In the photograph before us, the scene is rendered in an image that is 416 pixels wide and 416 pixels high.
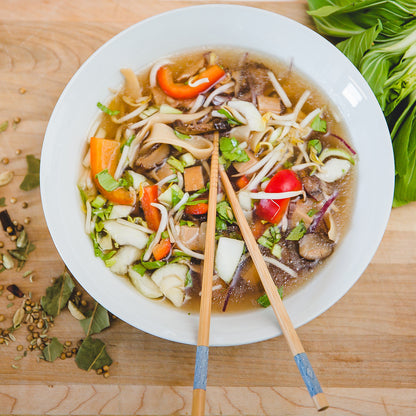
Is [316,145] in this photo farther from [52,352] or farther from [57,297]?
[52,352]

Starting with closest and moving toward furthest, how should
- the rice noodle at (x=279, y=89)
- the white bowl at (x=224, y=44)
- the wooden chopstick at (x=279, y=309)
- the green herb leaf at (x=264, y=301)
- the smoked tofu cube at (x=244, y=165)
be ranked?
the wooden chopstick at (x=279, y=309) → the white bowl at (x=224, y=44) → the green herb leaf at (x=264, y=301) → the smoked tofu cube at (x=244, y=165) → the rice noodle at (x=279, y=89)

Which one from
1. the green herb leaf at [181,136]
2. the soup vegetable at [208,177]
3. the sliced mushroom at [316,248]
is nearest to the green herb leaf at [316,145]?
the soup vegetable at [208,177]

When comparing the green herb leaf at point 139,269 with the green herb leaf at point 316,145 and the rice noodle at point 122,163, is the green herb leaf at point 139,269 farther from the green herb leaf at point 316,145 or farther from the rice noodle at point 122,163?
the green herb leaf at point 316,145

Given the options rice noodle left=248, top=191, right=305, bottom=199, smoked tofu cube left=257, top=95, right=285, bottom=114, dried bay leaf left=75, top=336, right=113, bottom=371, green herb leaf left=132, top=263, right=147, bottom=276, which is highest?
smoked tofu cube left=257, top=95, right=285, bottom=114

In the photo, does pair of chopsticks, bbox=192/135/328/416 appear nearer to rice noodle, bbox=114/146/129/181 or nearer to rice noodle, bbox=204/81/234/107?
rice noodle, bbox=204/81/234/107

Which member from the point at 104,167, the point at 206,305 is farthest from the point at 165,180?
the point at 206,305

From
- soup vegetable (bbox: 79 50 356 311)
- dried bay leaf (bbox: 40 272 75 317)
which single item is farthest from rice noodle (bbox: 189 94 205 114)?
dried bay leaf (bbox: 40 272 75 317)

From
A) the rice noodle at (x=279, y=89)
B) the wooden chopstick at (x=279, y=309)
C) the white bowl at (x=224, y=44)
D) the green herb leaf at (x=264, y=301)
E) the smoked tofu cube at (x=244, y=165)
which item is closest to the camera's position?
the wooden chopstick at (x=279, y=309)
